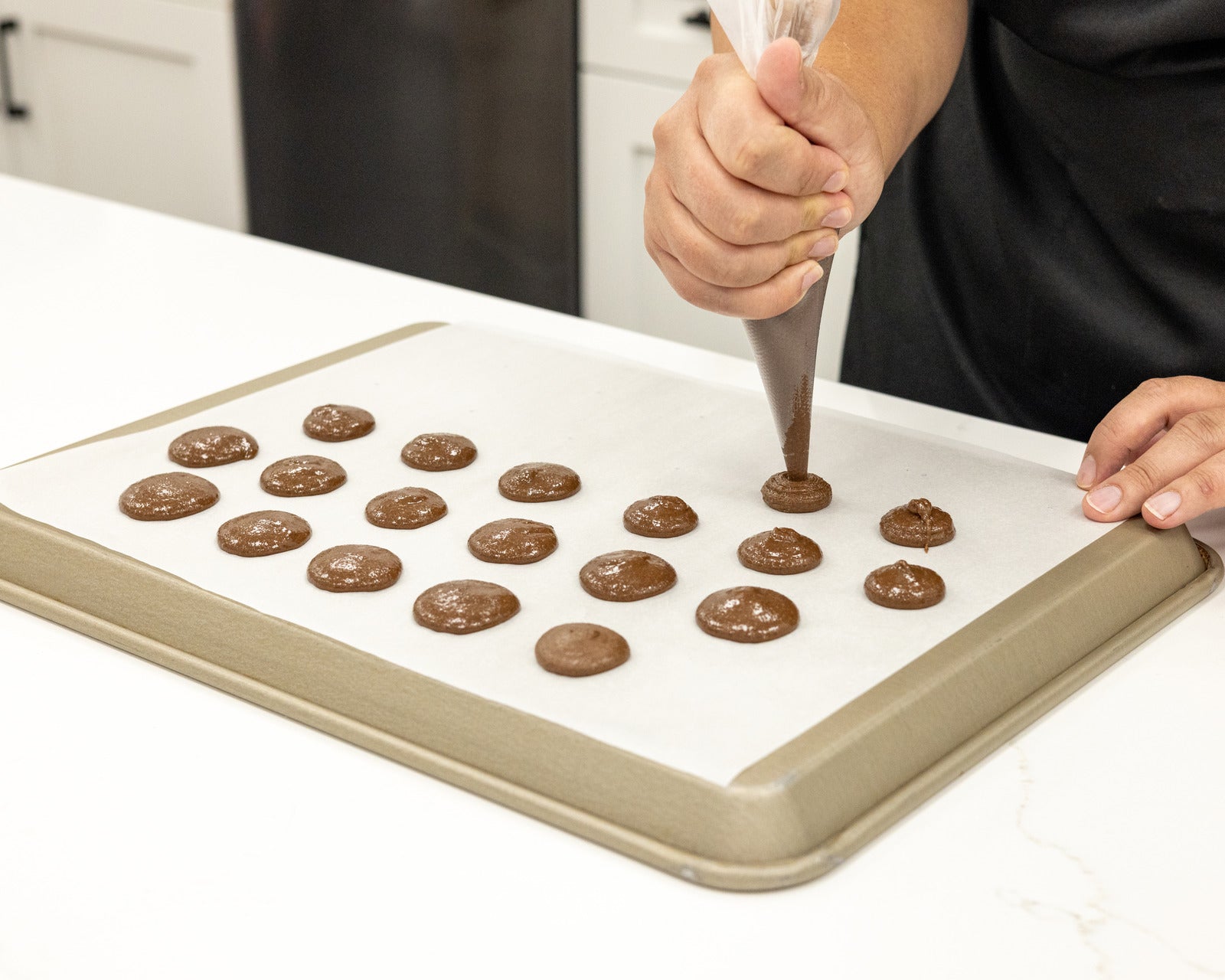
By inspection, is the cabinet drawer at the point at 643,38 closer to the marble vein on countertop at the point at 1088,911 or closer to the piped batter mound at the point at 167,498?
the piped batter mound at the point at 167,498

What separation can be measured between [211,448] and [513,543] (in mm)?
235

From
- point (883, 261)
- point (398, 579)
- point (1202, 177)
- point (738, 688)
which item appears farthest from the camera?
point (883, 261)

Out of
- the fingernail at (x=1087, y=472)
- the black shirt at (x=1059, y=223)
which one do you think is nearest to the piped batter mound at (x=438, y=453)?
the fingernail at (x=1087, y=472)

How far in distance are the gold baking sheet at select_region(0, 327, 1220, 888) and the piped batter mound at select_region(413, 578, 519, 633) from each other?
0.04 metres

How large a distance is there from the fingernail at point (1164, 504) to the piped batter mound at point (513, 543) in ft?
1.14

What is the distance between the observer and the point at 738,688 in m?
0.66

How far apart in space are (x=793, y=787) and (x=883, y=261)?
2.79 feet

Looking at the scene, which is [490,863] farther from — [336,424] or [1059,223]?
[1059,223]

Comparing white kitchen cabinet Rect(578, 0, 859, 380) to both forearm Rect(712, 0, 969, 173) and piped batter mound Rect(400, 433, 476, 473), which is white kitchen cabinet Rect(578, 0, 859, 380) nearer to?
forearm Rect(712, 0, 969, 173)

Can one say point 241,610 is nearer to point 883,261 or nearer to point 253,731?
point 253,731

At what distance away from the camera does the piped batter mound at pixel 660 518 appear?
2.72 feet

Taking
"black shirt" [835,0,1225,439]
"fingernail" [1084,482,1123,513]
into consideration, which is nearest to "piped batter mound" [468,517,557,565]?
"fingernail" [1084,482,1123,513]

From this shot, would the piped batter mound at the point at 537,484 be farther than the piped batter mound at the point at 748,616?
Yes

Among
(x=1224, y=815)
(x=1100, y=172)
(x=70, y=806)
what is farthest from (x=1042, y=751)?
(x=1100, y=172)
